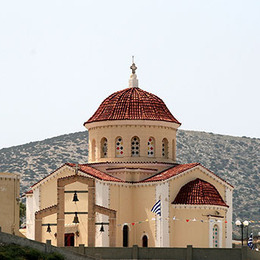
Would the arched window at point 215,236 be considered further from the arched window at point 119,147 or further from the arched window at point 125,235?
the arched window at point 119,147

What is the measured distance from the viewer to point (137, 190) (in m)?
67.8

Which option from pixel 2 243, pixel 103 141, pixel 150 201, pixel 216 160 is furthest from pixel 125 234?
pixel 216 160

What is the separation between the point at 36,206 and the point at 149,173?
8.34 m

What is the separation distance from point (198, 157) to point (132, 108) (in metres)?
102

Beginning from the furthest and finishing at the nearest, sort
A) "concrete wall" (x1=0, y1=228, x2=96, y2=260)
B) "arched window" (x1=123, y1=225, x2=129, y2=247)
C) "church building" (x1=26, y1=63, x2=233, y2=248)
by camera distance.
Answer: "arched window" (x1=123, y1=225, x2=129, y2=247), "church building" (x1=26, y1=63, x2=233, y2=248), "concrete wall" (x1=0, y1=228, x2=96, y2=260)

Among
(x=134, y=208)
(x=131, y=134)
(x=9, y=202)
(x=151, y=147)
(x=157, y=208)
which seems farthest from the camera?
(x=151, y=147)

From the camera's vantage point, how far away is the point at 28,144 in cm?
17400

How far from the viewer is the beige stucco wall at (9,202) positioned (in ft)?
199

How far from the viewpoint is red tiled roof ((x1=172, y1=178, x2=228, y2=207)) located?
214 feet

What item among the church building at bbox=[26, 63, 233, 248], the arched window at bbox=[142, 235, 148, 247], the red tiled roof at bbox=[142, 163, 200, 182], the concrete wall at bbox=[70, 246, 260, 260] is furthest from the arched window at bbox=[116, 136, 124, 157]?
the concrete wall at bbox=[70, 246, 260, 260]

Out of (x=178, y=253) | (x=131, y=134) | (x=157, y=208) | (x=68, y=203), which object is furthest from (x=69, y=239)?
(x=178, y=253)

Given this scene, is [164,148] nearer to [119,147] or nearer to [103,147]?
[119,147]

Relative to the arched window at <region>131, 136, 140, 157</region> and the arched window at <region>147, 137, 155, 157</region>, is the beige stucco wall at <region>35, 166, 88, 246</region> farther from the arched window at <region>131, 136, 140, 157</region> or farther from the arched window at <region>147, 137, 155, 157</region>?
the arched window at <region>147, 137, 155, 157</region>

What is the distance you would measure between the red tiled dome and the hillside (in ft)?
253
